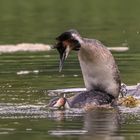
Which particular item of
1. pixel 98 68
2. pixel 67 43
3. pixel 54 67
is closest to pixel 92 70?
pixel 98 68

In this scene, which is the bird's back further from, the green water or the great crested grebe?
the green water

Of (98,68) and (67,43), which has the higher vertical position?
(67,43)

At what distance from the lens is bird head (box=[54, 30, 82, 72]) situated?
1249 centimetres

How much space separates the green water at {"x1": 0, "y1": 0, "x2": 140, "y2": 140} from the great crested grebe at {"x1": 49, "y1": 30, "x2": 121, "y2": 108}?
41 cm

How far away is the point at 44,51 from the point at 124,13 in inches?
414

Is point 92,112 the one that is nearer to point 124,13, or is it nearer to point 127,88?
point 127,88

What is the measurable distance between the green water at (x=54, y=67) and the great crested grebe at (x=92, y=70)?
1.33 feet

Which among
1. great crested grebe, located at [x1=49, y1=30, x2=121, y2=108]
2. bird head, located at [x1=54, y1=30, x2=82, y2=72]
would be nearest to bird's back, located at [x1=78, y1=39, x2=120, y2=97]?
great crested grebe, located at [x1=49, y1=30, x2=121, y2=108]

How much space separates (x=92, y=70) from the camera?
43.3 feet

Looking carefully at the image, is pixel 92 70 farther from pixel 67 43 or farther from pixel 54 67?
pixel 54 67

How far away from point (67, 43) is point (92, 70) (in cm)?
79

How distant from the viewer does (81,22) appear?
2734 cm

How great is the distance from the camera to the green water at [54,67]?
36.3ft

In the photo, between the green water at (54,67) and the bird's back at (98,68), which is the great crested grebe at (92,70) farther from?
the green water at (54,67)
